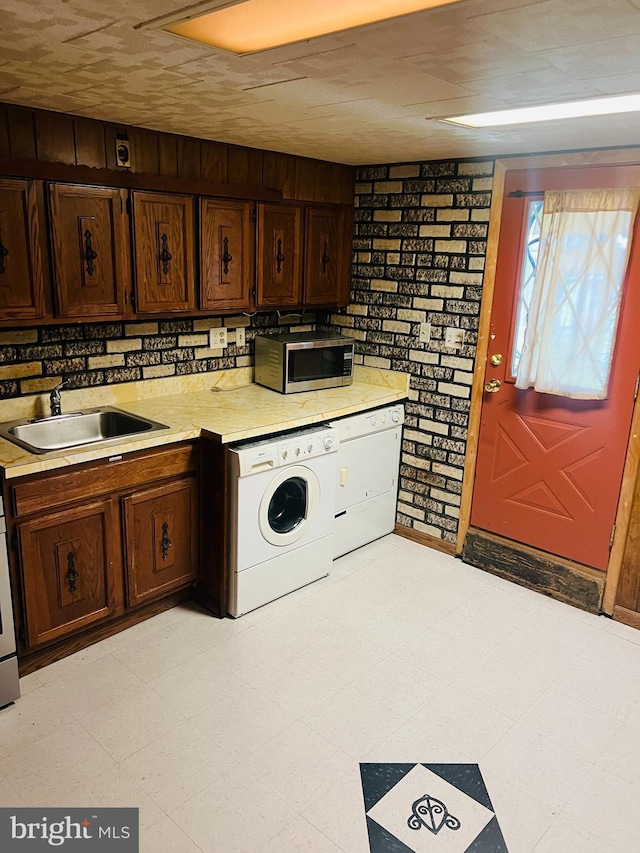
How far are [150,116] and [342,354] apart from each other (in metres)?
1.64

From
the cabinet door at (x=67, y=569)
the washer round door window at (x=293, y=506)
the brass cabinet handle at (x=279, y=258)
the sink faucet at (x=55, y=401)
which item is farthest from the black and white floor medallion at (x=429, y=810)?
the brass cabinet handle at (x=279, y=258)

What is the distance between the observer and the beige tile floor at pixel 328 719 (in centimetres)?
195

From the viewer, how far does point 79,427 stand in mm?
2947

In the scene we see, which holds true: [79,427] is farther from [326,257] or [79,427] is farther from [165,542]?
[326,257]

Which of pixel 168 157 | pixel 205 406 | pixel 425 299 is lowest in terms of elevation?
pixel 205 406

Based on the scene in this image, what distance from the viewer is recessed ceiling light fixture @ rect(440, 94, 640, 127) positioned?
2.04 meters

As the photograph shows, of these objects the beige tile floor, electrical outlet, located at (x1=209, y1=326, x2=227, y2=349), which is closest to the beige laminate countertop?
electrical outlet, located at (x1=209, y1=326, x2=227, y2=349)

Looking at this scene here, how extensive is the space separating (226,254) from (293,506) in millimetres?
1337

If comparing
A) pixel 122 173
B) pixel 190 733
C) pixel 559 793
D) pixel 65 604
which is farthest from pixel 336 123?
pixel 559 793

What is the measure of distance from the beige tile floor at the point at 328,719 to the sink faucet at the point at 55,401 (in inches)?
41.6

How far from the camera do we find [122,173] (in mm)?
2711

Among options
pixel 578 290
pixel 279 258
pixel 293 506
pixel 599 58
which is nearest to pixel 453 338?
pixel 578 290

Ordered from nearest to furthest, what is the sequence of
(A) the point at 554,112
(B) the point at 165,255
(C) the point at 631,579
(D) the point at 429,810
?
1. (D) the point at 429,810
2. (A) the point at 554,112
3. (B) the point at 165,255
4. (C) the point at 631,579

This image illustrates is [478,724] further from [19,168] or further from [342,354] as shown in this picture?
[19,168]
